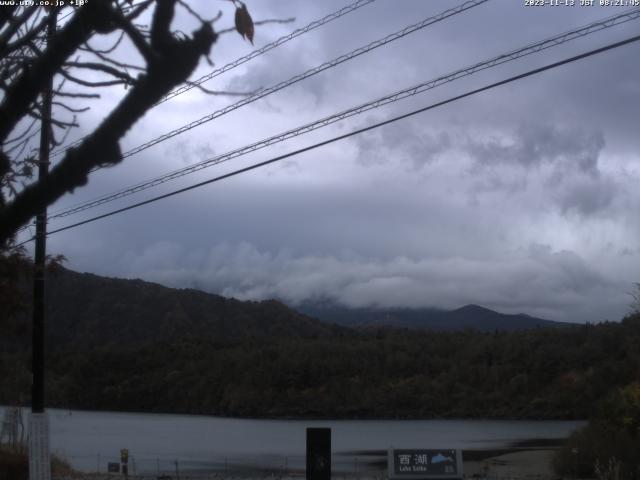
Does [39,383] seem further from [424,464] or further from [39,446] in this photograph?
[424,464]

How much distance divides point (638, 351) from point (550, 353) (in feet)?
63.0

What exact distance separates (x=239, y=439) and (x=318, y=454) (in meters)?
43.7

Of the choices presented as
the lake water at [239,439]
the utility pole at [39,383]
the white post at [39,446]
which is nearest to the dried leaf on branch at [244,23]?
the utility pole at [39,383]

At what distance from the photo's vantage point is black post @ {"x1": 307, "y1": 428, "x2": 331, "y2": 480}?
461 inches

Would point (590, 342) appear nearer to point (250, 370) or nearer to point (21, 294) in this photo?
point (250, 370)

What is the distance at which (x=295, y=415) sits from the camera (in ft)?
274

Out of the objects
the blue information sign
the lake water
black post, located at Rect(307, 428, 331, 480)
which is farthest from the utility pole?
the lake water

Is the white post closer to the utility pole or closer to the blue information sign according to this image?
the utility pole

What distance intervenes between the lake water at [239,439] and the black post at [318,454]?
21.9m

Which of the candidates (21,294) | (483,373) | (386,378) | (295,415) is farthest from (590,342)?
(21,294)

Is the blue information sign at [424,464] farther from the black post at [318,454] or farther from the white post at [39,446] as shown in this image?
the white post at [39,446]

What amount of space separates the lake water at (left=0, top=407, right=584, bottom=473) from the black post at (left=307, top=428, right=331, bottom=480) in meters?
21.9

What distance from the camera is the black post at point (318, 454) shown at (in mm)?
11711

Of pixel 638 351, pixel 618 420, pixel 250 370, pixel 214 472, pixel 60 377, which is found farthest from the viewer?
pixel 250 370
